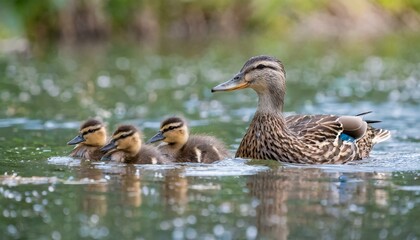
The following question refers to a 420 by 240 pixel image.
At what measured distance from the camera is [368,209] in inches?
269

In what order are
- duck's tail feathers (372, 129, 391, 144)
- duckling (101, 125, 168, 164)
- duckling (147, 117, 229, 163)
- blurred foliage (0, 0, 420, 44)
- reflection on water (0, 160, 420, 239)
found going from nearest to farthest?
reflection on water (0, 160, 420, 239)
duckling (101, 125, 168, 164)
duckling (147, 117, 229, 163)
duck's tail feathers (372, 129, 391, 144)
blurred foliage (0, 0, 420, 44)

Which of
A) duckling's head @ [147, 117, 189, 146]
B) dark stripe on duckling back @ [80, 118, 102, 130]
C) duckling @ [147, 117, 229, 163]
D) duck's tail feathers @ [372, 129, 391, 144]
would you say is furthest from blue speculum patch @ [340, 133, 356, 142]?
dark stripe on duckling back @ [80, 118, 102, 130]

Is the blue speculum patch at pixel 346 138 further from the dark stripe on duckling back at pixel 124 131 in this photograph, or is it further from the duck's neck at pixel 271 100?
the dark stripe on duckling back at pixel 124 131

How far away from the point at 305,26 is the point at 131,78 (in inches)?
461

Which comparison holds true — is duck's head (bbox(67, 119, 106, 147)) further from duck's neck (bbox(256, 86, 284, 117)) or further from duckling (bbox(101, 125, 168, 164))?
duck's neck (bbox(256, 86, 284, 117))

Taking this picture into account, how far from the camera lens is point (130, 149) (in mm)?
8922

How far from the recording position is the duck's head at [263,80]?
9.29m

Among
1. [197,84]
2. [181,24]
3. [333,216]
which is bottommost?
[333,216]

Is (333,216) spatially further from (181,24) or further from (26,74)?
(181,24)

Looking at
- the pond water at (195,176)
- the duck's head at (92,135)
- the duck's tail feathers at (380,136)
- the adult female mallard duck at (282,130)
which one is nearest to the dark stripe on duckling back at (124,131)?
the pond water at (195,176)

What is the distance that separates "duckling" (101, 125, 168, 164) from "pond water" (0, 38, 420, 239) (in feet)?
0.47

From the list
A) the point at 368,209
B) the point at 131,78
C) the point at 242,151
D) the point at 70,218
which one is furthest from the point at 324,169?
the point at 131,78

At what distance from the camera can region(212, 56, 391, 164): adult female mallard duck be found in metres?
9.02

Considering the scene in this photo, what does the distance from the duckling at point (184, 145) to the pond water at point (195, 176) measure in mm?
206
